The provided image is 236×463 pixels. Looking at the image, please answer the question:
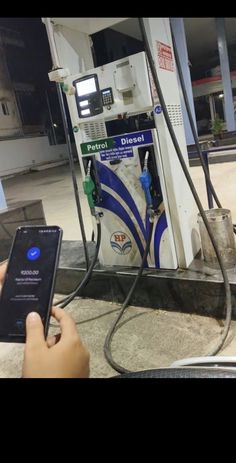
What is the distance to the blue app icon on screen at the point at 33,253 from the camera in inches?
33.1

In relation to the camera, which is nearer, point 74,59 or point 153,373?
point 153,373

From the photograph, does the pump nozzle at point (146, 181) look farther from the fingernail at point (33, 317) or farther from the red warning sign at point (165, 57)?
the fingernail at point (33, 317)

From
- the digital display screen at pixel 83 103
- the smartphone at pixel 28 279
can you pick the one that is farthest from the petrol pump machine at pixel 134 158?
the smartphone at pixel 28 279

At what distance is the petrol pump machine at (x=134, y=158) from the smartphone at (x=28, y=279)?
932mm

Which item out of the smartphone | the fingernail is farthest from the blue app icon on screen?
the fingernail

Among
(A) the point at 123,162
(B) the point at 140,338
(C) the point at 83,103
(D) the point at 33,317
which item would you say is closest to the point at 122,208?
(A) the point at 123,162

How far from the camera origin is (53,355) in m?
0.62

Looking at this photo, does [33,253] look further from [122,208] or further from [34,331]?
[122,208]

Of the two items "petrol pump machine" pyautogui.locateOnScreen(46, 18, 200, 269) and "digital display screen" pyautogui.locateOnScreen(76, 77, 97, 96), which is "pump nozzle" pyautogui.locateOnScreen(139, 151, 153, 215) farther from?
"digital display screen" pyautogui.locateOnScreen(76, 77, 97, 96)

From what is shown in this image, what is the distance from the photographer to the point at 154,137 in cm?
171

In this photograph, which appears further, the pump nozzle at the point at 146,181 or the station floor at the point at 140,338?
the pump nozzle at the point at 146,181
